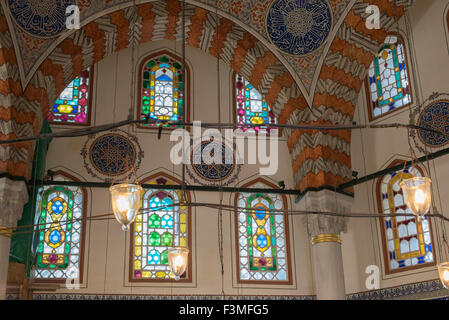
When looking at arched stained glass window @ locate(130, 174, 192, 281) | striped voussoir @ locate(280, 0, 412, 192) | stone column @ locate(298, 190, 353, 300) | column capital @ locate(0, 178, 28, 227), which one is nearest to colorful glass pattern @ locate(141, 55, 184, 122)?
arched stained glass window @ locate(130, 174, 192, 281)

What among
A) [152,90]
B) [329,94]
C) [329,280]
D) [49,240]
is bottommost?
[329,280]

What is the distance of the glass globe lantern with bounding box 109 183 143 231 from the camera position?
5283mm

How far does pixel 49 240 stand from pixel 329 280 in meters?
4.48

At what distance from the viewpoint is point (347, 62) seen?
30.0 ft

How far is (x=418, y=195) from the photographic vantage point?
5.86 m

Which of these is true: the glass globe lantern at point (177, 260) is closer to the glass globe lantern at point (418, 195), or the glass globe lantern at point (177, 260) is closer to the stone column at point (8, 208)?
the stone column at point (8, 208)

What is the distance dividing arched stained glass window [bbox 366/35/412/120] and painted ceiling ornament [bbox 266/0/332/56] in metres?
1.95

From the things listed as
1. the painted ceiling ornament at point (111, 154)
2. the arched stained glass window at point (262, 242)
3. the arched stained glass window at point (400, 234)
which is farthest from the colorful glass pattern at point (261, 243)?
the painted ceiling ornament at point (111, 154)

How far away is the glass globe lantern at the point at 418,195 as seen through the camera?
19.2 ft

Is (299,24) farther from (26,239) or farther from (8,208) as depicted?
(26,239)

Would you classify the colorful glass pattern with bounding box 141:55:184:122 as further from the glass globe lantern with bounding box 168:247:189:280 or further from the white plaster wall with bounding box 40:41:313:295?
the glass globe lantern with bounding box 168:247:189:280

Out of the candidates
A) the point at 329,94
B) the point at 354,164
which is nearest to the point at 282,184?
the point at 354,164

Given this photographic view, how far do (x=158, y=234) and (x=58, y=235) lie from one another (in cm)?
160

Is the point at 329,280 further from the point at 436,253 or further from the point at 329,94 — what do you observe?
the point at 329,94
